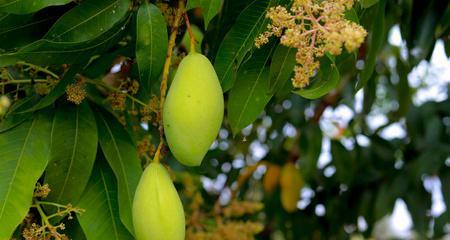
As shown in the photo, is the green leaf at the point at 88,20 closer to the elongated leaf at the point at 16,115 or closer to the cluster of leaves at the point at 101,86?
the cluster of leaves at the point at 101,86

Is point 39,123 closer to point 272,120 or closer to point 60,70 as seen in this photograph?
point 60,70

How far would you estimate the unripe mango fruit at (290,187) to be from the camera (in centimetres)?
288

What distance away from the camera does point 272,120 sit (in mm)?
2936

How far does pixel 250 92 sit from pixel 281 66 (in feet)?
0.27

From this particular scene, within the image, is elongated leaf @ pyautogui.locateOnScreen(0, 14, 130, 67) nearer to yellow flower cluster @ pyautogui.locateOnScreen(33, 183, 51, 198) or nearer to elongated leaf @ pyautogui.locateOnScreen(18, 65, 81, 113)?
elongated leaf @ pyautogui.locateOnScreen(18, 65, 81, 113)

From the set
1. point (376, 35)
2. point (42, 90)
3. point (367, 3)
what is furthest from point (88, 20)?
point (376, 35)

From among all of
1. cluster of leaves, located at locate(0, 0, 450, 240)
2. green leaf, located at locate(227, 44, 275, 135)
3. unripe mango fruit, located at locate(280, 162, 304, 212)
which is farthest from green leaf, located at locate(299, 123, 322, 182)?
green leaf, located at locate(227, 44, 275, 135)

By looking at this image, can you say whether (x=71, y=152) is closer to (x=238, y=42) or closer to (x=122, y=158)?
(x=122, y=158)

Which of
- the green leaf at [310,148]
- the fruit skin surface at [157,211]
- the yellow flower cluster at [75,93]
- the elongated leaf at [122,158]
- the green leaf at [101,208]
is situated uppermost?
the fruit skin surface at [157,211]

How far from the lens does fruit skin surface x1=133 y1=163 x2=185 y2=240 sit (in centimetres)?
99

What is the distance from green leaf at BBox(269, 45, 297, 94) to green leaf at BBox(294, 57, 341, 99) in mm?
39

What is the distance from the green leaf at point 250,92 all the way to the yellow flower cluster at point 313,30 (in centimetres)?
16

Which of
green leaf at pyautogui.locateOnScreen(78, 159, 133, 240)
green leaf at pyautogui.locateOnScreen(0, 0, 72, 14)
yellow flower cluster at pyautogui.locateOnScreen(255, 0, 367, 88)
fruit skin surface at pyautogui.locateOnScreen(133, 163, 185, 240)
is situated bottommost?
green leaf at pyautogui.locateOnScreen(78, 159, 133, 240)

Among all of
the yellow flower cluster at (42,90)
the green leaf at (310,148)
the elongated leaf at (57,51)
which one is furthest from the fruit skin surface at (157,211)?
the green leaf at (310,148)
